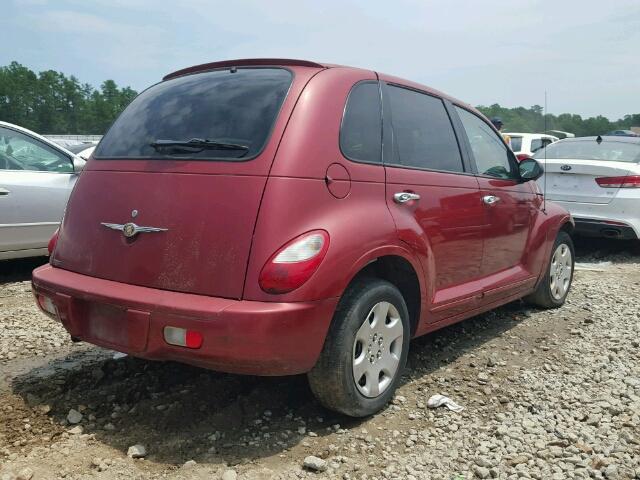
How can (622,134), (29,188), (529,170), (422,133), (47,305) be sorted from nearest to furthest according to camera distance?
(47,305)
(422,133)
(529,170)
(29,188)
(622,134)

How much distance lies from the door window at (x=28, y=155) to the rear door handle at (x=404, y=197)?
4.18 meters

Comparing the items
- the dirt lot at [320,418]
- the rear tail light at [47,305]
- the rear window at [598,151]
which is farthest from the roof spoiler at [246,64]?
the rear window at [598,151]

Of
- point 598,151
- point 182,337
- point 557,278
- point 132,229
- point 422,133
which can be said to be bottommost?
point 557,278

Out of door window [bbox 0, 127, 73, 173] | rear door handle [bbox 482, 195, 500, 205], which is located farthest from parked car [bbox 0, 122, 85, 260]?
rear door handle [bbox 482, 195, 500, 205]

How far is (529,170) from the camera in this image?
184 inches

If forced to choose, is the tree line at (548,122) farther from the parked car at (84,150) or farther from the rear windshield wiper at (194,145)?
the parked car at (84,150)

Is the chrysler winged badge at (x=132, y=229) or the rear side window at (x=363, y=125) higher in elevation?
the rear side window at (x=363, y=125)

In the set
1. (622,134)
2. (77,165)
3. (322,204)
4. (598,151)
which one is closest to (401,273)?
(322,204)

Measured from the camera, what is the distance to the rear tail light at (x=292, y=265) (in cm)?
256

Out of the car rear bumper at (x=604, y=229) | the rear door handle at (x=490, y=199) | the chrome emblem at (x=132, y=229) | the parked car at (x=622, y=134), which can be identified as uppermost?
the parked car at (x=622, y=134)

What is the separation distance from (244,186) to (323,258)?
1.53 ft

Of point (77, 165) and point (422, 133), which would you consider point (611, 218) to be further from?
point (77, 165)

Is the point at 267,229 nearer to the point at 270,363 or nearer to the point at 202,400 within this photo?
the point at 270,363

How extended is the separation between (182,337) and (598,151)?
22.1 feet
